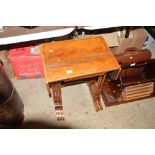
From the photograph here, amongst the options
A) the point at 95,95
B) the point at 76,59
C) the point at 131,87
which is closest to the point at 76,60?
the point at 76,59

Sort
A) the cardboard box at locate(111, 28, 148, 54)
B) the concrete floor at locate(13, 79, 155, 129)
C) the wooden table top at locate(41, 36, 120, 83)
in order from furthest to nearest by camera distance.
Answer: the cardboard box at locate(111, 28, 148, 54), the concrete floor at locate(13, 79, 155, 129), the wooden table top at locate(41, 36, 120, 83)

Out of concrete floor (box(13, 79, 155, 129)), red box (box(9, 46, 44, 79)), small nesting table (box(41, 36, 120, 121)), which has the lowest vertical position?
concrete floor (box(13, 79, 155, 129))

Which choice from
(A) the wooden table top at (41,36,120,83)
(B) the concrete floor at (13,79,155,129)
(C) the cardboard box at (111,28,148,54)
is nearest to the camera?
(A) the wooden table top at (41,36,120,83)

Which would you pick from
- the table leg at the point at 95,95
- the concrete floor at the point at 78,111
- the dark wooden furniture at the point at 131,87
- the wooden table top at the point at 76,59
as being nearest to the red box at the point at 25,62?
the concrete floor at the point at 78,111

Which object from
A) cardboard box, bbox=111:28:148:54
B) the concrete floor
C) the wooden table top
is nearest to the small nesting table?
the wooden table top

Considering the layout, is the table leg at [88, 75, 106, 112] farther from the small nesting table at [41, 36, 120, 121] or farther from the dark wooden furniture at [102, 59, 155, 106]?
the small nesting table at [41, 36, 120, 121]

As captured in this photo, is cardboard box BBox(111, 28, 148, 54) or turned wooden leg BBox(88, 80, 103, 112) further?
cardboard box BBox(111, 28, 148, 54)

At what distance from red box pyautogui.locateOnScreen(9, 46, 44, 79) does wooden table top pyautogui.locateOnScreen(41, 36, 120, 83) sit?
37 cm

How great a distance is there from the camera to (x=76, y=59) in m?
1.33

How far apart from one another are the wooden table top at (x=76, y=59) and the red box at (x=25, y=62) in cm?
37

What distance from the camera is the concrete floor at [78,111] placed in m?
1.67

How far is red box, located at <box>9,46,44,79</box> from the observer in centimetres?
168

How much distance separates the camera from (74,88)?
1.91 meters
